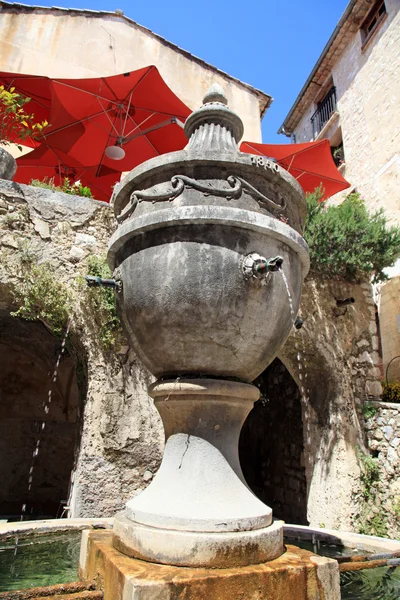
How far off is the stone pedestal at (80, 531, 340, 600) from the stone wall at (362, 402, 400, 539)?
3.28 meters

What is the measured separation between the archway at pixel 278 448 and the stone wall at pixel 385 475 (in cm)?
100

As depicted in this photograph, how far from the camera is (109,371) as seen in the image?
389 centimetres

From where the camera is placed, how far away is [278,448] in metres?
6.19

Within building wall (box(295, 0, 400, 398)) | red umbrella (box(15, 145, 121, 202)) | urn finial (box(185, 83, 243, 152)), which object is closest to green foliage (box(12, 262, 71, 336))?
urn finial (box(185, 83, 243, 152))

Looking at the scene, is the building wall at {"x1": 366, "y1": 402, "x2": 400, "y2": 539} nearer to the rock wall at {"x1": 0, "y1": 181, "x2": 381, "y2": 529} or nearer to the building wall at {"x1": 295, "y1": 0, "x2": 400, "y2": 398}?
the rock wall at {"x1": 0, "y1": 181, "x2": 381, "y2": 529}

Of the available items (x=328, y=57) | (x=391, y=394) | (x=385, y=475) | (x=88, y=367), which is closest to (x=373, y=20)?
(x=328, y=57)

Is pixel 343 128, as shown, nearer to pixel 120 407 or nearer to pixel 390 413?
pixel 390 413

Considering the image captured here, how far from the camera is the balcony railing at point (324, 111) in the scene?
1229cm

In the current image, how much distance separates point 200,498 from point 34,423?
22.9 feet

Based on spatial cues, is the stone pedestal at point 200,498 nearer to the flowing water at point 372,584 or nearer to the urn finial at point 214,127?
the flowing water at point 372,584

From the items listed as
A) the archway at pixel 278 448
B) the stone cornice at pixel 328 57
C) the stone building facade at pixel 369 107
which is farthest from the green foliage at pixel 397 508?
the stone cornice at pixel 328 57

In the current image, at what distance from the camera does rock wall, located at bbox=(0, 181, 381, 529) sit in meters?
3.70

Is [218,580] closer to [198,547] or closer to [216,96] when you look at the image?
[198,547]

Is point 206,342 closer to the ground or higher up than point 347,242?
closer to the ground
